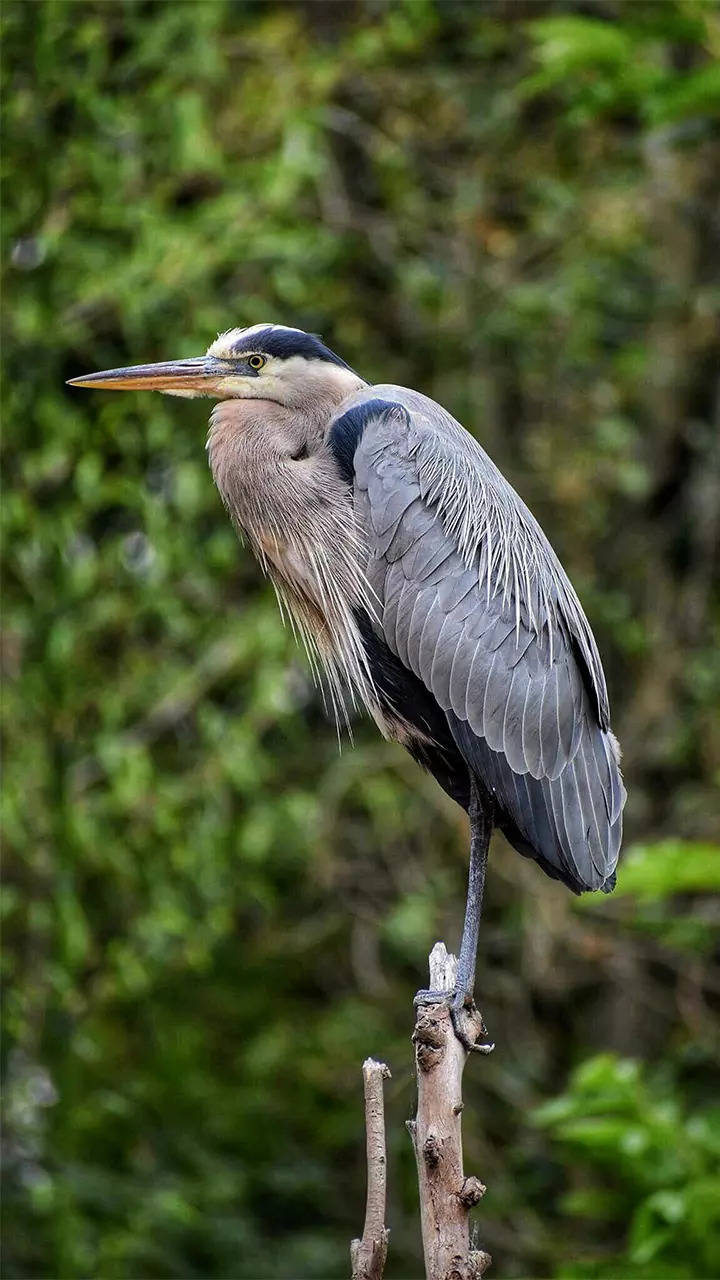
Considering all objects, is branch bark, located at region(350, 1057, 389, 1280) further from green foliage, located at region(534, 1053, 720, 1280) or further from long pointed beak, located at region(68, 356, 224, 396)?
long pointed beak, located at region(68, 356, 224, 396)

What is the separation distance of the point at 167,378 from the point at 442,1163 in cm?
168

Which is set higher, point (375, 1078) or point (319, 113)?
point (319, 113)

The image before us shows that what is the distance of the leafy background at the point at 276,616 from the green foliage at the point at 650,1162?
1.06ft

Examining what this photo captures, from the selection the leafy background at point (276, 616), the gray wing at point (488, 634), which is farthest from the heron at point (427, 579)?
the leafy background at point (276, 616)

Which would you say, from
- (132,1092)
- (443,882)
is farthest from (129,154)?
(132,1092)

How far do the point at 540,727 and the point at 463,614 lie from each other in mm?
280

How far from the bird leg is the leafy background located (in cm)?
139

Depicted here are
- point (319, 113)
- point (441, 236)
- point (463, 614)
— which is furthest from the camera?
point (441, 236)

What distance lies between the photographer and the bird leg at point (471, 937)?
296 cm

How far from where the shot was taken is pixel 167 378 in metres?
3.47

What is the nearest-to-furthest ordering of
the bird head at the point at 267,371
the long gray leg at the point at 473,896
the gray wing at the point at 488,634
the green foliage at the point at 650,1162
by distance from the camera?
the long gray leg at the point at 473,896
the gray wing at the point at 488,634
the bird head at the point at 267,371
the green foliage at the point at 650,1162

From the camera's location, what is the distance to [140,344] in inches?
218

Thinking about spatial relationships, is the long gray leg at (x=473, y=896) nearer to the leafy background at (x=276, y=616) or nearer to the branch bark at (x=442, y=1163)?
the branch bark at (x=442, y=1163)

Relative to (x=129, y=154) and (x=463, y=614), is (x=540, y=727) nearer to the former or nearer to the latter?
(x=463, y=614)
